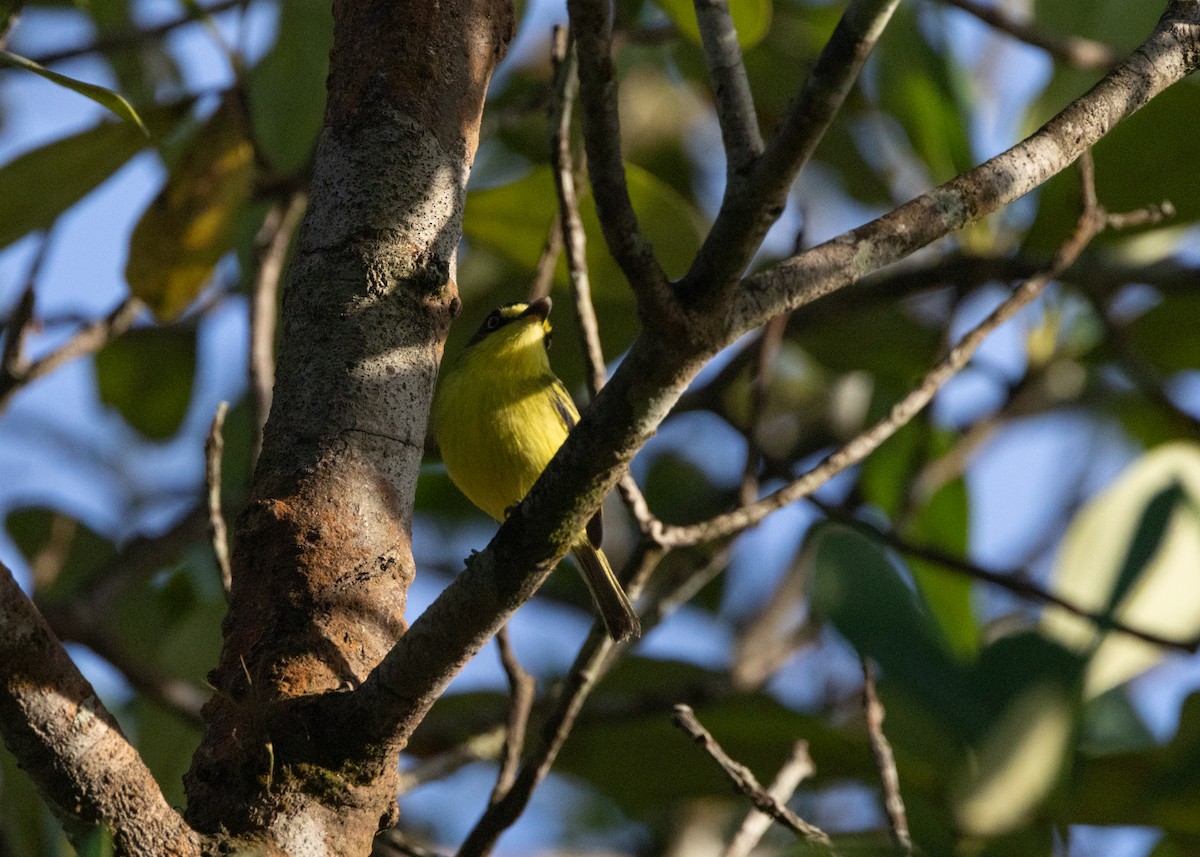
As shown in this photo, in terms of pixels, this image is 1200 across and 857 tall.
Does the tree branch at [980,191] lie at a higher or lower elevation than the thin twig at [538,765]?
higher

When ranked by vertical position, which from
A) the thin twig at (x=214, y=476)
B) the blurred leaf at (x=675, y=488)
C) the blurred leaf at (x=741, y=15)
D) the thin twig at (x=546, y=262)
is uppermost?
the blurred leaf at (x=675, y=488)

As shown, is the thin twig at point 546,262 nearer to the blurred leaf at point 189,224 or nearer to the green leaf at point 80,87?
the green leaf at point 80,87

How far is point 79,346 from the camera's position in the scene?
133 inches

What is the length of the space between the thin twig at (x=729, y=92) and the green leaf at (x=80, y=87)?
2.91ft

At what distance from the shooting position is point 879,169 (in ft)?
17.4

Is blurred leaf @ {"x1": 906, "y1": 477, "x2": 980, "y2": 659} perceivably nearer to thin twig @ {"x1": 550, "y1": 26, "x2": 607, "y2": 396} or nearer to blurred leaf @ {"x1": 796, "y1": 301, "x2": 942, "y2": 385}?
blurred leaf @ {"x1": 796, "y1": 301, "x2": 942, "y2": 385}

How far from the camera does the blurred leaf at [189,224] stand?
3.40m

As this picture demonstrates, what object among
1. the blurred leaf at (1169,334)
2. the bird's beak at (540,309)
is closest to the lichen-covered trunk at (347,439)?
the bird's beak at (540,309)

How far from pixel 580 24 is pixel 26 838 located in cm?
249

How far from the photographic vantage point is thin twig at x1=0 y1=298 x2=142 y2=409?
10.2ft

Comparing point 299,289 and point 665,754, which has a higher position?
point 665,754

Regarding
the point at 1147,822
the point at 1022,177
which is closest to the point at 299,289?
the point at 1022,177

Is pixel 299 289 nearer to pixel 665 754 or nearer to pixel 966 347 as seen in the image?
pixel 966 347

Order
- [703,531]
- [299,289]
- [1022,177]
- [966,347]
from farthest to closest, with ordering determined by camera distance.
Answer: [966,347] → [703,531] → [299,289] → [1022,177]
